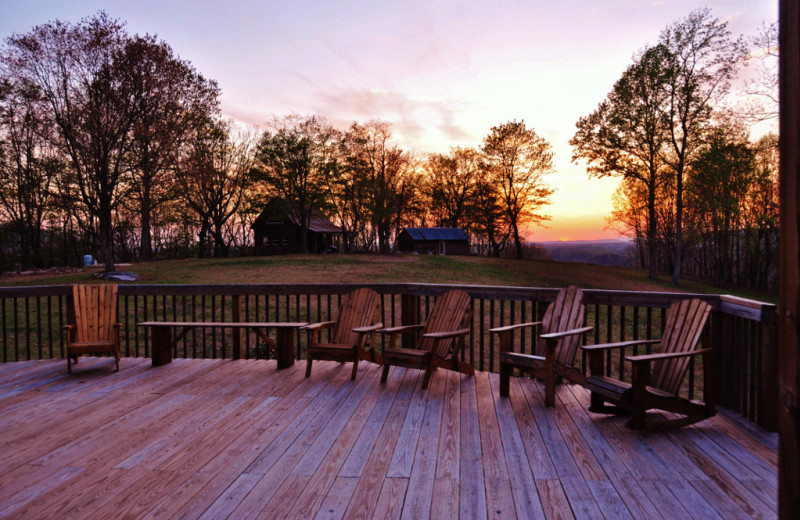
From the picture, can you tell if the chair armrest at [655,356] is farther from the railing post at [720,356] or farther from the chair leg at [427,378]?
the chair leg at [427,378]

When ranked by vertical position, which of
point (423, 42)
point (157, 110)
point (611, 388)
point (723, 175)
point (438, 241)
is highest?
point (157, 110)

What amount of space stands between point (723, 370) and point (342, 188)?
30.7 meters

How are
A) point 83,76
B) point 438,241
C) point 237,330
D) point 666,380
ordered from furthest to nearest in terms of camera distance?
point 438,241 → point 83,76 → point 237,330 → point 666,380

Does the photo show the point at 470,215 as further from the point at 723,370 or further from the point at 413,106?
the point at 723,370

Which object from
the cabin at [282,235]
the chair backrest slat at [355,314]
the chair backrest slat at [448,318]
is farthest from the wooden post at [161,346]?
the cabin at [282,235]

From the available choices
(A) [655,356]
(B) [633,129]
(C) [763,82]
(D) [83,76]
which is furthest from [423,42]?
(B) [633,129]

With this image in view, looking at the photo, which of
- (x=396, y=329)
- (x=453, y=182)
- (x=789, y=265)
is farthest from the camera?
(x=453, y=182)

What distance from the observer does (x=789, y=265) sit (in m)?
1.05

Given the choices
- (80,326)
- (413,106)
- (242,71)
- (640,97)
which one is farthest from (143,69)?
(640,97)

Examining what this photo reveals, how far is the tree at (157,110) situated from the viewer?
15.1 meters

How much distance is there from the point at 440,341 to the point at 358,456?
1728 millimetres

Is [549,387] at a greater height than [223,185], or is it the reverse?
[223,185]

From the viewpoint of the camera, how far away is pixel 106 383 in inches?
172

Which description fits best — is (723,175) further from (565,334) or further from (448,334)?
(448,334)
